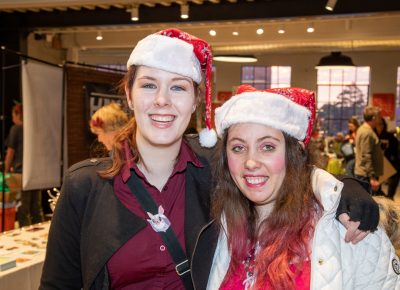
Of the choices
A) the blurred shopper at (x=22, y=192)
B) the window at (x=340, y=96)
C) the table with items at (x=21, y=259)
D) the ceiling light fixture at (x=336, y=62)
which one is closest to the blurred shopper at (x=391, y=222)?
the table with items at (x=21, y=259)

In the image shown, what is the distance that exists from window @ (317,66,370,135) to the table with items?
13827 millimetres

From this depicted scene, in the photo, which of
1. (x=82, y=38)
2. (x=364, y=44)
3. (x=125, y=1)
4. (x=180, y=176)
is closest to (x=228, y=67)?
(x=364, y=44)

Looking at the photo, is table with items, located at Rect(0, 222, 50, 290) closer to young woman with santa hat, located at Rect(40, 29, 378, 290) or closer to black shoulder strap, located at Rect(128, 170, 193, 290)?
young woman with santa hat, located at Rect(40, 29, 378, 290)

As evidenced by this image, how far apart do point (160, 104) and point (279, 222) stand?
53cm

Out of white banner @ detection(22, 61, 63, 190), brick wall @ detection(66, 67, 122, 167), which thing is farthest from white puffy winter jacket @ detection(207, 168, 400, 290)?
brick wall @ detection(66, 67, 122, 167)

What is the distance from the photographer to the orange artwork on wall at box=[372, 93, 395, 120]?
47.8ft

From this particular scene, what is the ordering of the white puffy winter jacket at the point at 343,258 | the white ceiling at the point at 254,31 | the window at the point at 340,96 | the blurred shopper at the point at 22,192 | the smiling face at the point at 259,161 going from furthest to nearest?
1. the window at the point at 340,96
2. the white ceiling at the point at 254,31
3. the blurred shopper at the point at 22,192
4. the smiling face at the point at 259,161
5. the white puffy winter jacket at the point at 343,258

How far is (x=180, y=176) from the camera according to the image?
1716 millimetres

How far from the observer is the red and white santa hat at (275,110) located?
59.7 inches

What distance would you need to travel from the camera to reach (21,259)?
8.99 feet

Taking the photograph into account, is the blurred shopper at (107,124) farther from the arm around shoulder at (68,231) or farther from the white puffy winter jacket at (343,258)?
the white puffy winter jacket at (343,258)

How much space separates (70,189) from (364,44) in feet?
43.1

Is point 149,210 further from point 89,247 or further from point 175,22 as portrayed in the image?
point 175,22

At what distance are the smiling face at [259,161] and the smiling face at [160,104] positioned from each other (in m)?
0.20
